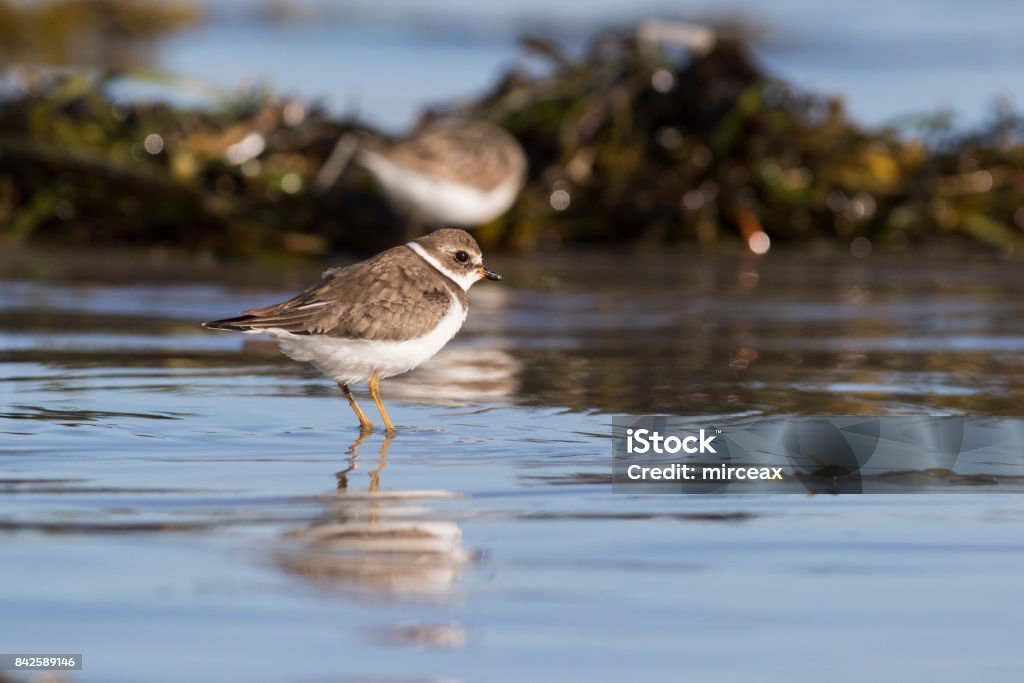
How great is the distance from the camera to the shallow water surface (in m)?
3.46

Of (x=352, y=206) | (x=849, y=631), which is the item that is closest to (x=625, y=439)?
(x=849, y=631)

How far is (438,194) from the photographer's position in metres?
11.3

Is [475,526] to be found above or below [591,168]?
below

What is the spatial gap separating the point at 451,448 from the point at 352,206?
644cm

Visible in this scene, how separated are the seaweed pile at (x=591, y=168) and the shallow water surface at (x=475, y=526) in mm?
3196

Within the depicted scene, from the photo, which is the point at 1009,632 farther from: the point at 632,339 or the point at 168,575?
the point at 632,339

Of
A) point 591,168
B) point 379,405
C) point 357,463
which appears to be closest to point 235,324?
point 379,405

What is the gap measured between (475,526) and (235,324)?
1.76 meters

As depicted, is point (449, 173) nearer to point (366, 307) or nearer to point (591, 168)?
point (591, 168)

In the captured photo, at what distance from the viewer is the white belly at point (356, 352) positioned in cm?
605

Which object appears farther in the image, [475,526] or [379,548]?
[475,526]

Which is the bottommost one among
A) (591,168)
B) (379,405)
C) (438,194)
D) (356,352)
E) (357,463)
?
(357,463)

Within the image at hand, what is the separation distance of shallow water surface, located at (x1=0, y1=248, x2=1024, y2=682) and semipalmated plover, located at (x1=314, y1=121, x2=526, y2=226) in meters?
3.02

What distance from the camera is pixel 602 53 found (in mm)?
12852
